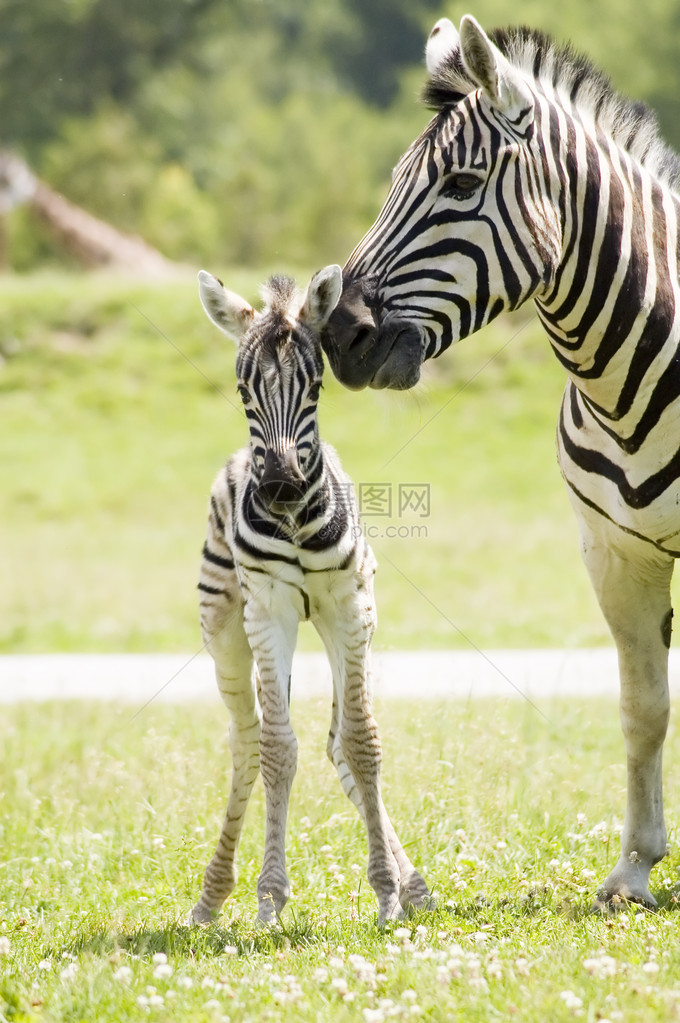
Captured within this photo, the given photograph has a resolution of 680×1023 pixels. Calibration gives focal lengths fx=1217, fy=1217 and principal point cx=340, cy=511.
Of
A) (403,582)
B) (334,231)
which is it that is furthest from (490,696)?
(334,231)

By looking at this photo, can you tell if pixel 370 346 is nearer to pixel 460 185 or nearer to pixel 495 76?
pixel 460 185

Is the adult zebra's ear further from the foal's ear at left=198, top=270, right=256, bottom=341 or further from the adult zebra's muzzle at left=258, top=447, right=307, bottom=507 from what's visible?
the adult zebra's muzzle at left=258, top=447, right=307, bottom=507

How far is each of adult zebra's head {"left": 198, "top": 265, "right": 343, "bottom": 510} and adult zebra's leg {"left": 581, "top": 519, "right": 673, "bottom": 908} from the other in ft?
4.44

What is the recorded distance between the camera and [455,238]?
4.48 m

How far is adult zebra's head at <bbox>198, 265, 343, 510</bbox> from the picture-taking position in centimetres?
471

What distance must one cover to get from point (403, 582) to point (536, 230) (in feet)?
34.4

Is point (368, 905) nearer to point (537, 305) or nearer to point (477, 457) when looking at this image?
point (537, 305)

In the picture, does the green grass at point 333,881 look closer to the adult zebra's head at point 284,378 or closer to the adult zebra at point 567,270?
the adult zebra at point 567,270

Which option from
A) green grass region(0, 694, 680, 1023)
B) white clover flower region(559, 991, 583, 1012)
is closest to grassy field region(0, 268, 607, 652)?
green grass region(0, 694, 680, 1023)

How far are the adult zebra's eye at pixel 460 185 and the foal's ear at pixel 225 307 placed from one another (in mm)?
999

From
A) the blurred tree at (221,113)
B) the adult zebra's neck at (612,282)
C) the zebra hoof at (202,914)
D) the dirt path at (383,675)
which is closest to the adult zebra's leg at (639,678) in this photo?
the adult zebra's neck at (612,282)

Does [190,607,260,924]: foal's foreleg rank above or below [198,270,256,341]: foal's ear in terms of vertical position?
below

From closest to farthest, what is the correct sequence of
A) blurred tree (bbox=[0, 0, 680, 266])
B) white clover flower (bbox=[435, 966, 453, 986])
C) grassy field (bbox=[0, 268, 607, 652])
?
white clover flower (bbox=[435, 966, 453, 986]) < grassy field (bbox=[0, 268, 607, 652]) < blurred tree (bbox=[0, 0, 680, 266])

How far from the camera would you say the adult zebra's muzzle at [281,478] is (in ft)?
15.3
